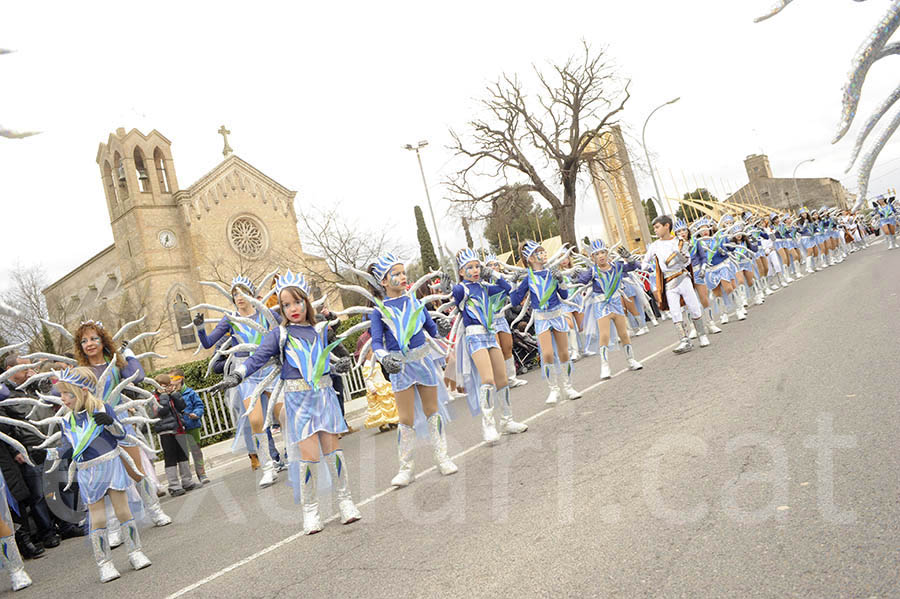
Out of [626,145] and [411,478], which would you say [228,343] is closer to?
[411,478]

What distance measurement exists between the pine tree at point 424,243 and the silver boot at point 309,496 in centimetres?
4255

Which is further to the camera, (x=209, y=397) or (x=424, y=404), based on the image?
(x=209, y=397)

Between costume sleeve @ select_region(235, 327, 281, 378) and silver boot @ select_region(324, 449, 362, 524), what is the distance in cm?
93

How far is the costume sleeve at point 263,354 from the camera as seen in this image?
5922 millimetres

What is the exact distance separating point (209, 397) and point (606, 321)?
29.4 ft

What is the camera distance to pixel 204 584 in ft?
16.3

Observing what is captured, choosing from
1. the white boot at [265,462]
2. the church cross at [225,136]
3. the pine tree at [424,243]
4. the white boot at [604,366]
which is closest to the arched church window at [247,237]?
the church cross at [225,136]

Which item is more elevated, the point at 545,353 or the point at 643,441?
the point at 545,353

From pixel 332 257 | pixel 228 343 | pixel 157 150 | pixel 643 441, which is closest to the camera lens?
pixel 643 441

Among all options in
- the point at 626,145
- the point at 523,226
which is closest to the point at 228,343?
the point at 626,145

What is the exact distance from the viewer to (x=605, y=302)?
10469 millimetres

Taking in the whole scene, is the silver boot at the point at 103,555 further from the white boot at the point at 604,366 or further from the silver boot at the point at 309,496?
the white boot at the point at 604,366

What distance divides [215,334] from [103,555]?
3.78 metres

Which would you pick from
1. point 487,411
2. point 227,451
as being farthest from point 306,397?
point 227,451
